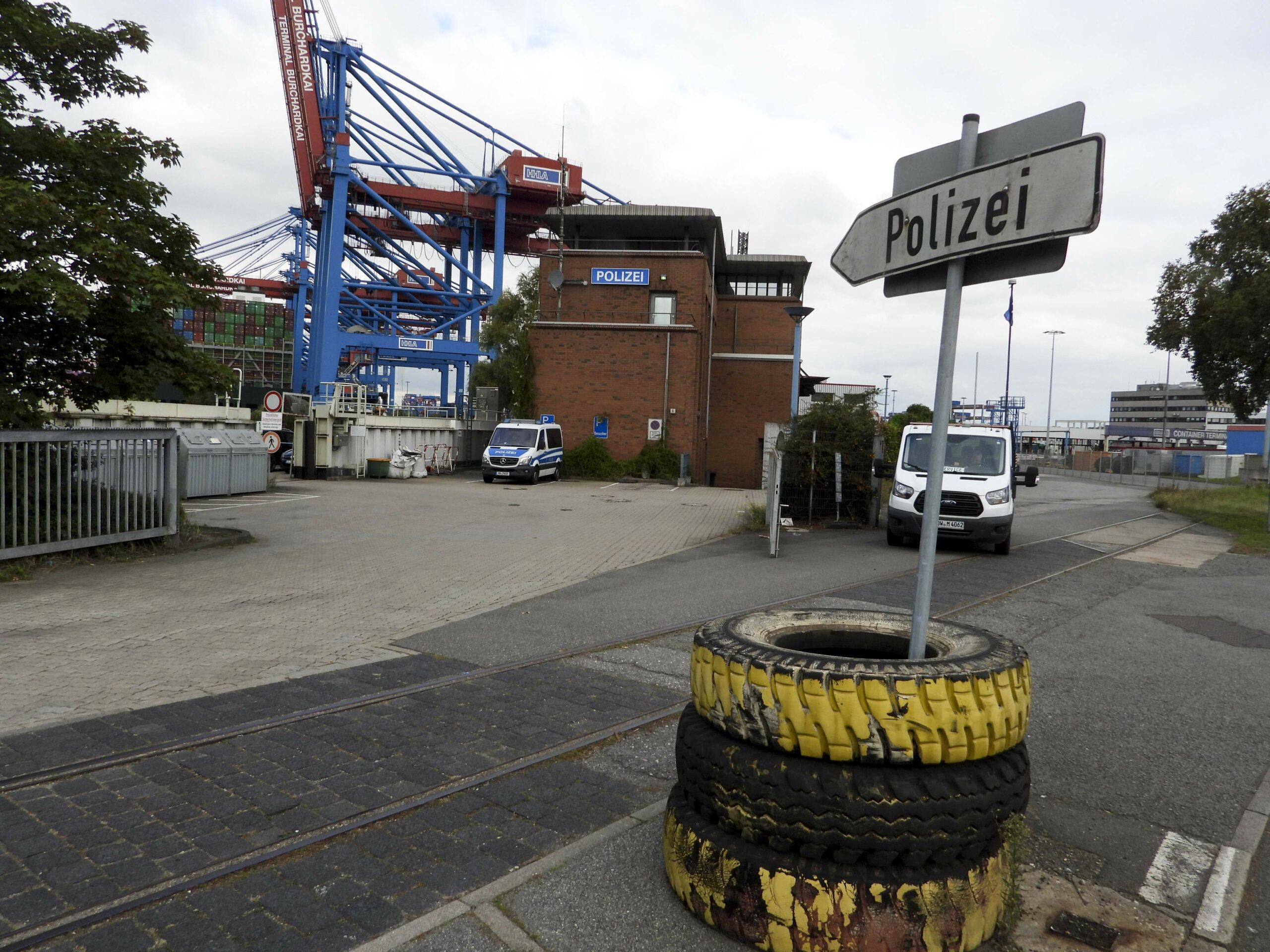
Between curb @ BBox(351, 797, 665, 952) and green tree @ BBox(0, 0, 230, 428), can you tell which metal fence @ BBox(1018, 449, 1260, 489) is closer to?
green tree @ BBox(0, 0, 230, 428)

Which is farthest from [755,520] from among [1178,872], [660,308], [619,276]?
[619,276]

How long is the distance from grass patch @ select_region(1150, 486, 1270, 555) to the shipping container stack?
70.0 m

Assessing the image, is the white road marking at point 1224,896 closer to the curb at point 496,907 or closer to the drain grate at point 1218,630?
the curb at point 496,907

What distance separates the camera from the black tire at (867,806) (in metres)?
2.51

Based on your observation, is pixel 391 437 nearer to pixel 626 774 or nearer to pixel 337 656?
pixel 337 656

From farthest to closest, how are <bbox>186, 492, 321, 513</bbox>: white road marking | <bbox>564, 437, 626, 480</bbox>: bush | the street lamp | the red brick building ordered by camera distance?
the red brick building
<bbox>564, 437, 626, 480</bbox>: bush
the street lamp
<bbox>186, 492, 321, 513</bbox>: white road marking

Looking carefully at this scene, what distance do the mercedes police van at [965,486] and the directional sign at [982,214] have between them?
950 cm

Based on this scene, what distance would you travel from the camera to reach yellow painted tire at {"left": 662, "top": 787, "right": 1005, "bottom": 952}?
2512 mm

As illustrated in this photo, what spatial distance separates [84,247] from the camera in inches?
365

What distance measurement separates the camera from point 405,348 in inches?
1747

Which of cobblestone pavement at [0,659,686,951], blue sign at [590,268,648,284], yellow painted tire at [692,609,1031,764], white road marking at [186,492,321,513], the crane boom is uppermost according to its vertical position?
the crane boom

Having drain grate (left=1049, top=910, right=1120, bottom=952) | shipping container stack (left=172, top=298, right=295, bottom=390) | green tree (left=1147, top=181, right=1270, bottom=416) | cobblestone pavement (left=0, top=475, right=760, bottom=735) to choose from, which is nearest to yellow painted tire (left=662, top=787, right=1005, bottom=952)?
drain grate (left=1049, top=910, right=1120, bottom=952)

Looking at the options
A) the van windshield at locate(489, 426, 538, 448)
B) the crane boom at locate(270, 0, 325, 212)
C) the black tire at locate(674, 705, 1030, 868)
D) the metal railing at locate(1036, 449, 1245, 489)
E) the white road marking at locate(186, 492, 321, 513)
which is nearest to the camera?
the black tire at locate(674, 705, 1030, 868)

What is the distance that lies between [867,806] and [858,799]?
0.03 meters
